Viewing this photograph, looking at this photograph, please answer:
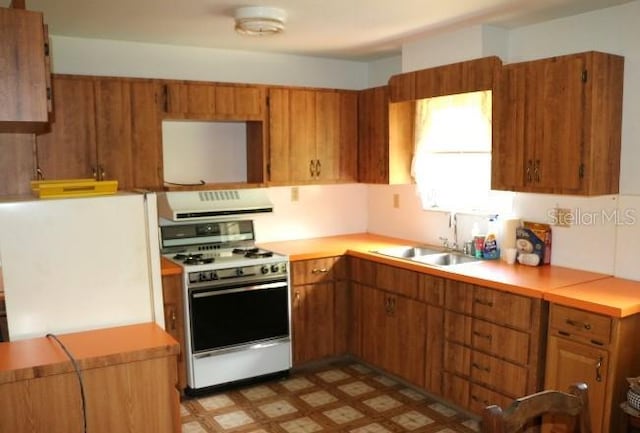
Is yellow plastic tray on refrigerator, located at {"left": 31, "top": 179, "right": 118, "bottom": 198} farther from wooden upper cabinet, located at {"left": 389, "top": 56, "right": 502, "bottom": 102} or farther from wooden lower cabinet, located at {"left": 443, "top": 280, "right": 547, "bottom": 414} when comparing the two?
wooden upper cabinet, located at {"left": 389, "top": 56, "right": 502, "bottom": 102}

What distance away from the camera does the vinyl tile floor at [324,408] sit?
131 inches

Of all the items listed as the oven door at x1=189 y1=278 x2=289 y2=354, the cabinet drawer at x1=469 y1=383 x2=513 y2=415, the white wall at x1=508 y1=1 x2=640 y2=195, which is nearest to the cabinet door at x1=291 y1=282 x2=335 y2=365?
the oven door at x1=189 y1=278 x2=289 y2=354

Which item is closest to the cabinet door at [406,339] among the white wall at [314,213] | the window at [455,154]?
the window at [455,154]

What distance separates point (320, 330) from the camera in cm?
421

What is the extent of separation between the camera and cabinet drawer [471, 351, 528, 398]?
301 centimetres

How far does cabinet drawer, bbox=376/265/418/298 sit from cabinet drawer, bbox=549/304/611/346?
0.99 metres

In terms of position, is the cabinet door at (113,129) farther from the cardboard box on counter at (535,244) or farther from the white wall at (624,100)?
the cardboard box on counter at (535,244)

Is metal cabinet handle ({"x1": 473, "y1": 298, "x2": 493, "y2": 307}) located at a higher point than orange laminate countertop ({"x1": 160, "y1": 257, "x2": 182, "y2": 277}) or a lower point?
lower

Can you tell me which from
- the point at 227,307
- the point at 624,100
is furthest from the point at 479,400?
the point at 624,100

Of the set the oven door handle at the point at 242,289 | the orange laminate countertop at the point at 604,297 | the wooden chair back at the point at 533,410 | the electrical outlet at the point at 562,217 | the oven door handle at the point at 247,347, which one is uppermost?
the electrical outlet at the point at 562,217

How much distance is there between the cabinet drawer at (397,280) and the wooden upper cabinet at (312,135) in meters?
1.00

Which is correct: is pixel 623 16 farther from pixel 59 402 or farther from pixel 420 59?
pixel 59 402

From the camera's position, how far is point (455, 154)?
13.3 ft

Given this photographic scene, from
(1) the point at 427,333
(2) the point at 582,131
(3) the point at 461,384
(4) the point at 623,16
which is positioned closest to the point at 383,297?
(1) the point at 427,333
